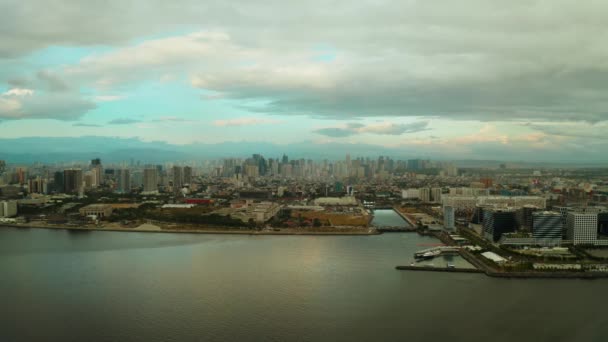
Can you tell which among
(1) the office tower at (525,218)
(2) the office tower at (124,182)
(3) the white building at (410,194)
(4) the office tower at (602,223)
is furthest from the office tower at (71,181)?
(4) the office tower at (602,223)

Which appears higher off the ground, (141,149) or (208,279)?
(141,149)

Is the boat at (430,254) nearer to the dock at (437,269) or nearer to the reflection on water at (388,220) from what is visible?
the dock at (437,269)

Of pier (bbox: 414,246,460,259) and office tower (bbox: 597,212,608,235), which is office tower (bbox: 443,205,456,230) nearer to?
pier (bbox: 414,246,460,259)

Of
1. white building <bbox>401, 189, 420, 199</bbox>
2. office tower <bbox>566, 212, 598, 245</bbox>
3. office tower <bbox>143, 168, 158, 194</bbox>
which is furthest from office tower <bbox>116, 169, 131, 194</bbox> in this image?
office tower <bbox>566, 212, 598, 245</bbox>

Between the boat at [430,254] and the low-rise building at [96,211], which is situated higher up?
the low-rise building at [96,211]

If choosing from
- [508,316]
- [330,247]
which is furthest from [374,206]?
[508,316]

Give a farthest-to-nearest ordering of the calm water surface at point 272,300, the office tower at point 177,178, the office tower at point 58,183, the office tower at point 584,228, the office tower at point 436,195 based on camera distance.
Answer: the office tower at point 177,178 → the office tower at point 58,183 → the office tower at point 436,195 → the office tower at point 584,228 → the calm water surface at point 272,300

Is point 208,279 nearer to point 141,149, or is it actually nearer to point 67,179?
point 67,179
